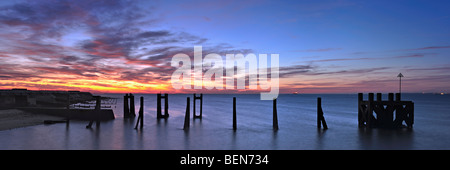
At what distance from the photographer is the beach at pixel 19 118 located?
2445 centimetres

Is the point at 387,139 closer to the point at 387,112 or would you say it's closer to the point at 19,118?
the point at 387,112

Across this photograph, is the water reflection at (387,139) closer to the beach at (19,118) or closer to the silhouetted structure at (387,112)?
the silhouetted structure at (387,112)

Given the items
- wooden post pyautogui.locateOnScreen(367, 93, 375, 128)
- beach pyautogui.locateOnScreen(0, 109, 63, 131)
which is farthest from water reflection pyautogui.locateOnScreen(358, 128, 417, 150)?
beach pyautogui.locateOnScreen(0, 109, 63, 131)

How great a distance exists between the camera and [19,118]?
2850cm

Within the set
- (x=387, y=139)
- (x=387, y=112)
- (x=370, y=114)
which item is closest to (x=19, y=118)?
(x=370, y=114)

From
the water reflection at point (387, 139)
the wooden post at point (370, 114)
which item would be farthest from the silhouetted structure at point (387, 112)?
the water reflection at point (387, 139)

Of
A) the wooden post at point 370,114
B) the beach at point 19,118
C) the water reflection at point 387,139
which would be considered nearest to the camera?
the water reflection at point 387,139

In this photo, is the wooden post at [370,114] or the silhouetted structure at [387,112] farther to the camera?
the silhouetted structure at [387,112]

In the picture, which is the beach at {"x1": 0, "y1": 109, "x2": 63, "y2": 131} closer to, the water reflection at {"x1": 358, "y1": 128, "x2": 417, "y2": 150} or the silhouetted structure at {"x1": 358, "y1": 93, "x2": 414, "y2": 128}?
the water reflection at {"x1": 358, "y1": 128, "x2": 417, "y2": 150}
